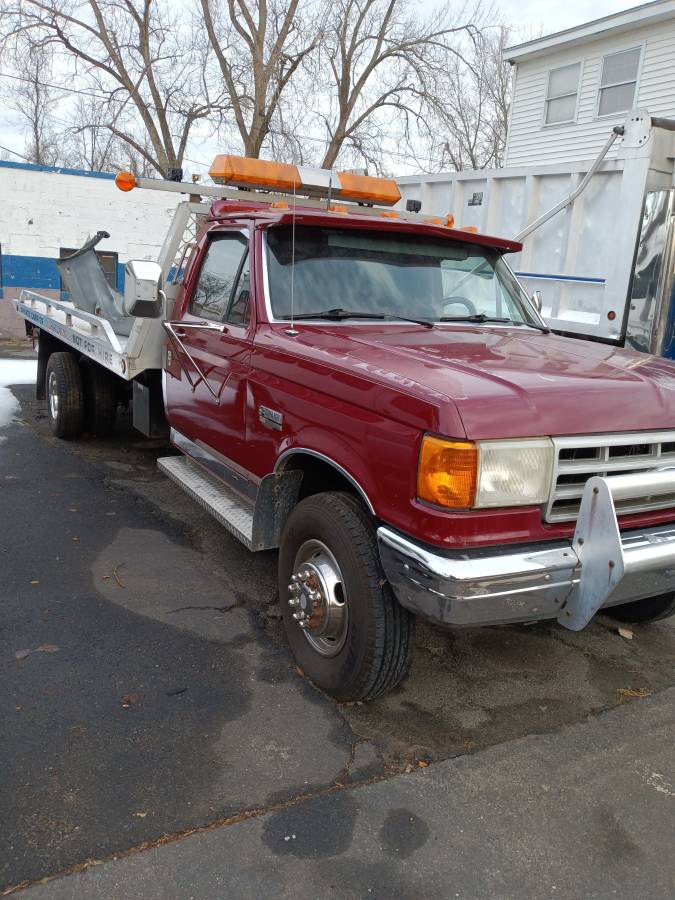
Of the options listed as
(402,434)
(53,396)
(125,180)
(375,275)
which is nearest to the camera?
(402,434)

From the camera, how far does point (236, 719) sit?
121 inches

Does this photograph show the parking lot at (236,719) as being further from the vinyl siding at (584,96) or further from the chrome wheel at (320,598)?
the vinyl siding at (584,96)

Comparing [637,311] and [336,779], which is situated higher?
[637,311]

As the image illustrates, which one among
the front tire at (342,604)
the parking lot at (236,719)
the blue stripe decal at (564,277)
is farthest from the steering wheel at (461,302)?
the blue stripe decal at (564,277)

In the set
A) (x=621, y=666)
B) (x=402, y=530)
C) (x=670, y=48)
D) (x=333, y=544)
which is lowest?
(x=621, y=666)

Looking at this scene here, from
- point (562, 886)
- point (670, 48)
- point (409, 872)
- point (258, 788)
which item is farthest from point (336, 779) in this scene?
point (670, 48)

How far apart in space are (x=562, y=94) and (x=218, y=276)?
49.0ft

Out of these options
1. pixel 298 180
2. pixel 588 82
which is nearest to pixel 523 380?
pixel 298 180

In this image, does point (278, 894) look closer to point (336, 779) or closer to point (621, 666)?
point (336, 779)

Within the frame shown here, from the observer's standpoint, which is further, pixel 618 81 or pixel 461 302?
pixel 618 81

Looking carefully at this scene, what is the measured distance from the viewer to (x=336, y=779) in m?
2.76

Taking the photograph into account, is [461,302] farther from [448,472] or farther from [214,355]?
[448,472]

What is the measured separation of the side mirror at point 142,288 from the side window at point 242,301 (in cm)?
50

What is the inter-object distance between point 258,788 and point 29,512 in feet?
11.2
